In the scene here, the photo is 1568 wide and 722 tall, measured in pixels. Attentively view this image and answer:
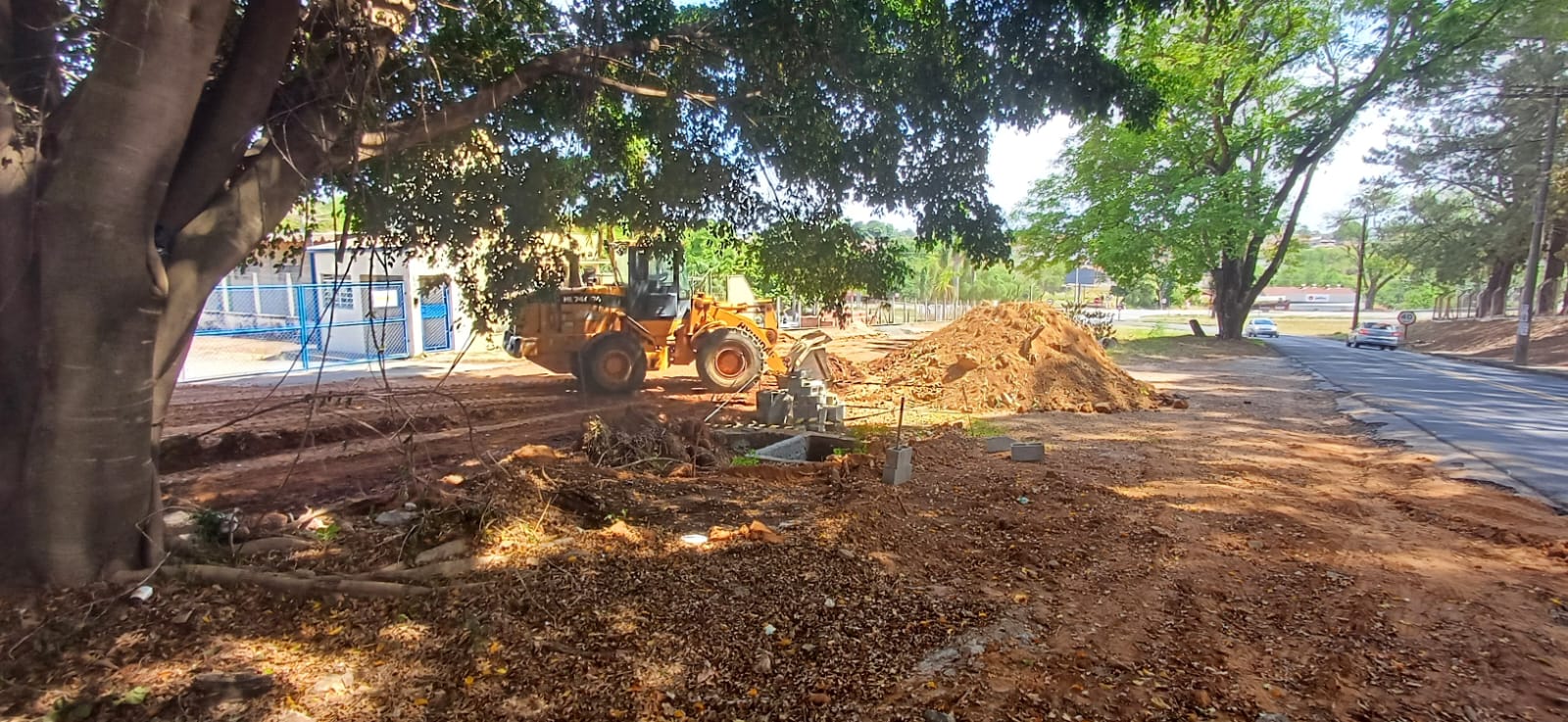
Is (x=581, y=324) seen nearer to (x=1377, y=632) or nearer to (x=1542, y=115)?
(x=1377, y=632)

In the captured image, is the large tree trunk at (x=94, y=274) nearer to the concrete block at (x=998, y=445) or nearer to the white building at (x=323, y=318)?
the concrete block at (x=998, y=445)

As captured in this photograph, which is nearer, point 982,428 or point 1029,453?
point 1029,453

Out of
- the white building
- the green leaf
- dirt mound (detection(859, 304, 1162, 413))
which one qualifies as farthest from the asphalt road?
the white building

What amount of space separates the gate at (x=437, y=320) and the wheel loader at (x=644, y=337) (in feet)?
24.9

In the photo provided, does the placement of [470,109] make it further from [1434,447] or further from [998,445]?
[1434,447]

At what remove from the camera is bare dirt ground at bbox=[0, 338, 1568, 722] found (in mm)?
3236

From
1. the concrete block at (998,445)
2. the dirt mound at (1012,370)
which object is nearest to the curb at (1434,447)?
the dirt mound at (1012,370)

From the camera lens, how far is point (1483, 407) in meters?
13.0

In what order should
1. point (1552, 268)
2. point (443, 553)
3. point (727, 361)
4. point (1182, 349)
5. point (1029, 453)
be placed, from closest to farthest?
point (443, 553)
point (1029, 453)
point (727, 361)
point (1182, 349)
point (1552, 268)

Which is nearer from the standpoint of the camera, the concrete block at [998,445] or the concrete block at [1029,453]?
the concrete block at [1029,453]

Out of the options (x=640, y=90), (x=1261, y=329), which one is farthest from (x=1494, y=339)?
(x=640, y=90)

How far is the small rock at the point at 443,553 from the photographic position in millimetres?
4398

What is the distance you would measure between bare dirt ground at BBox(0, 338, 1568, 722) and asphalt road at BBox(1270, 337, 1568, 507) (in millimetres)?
2091

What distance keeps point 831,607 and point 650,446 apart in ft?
13.4
